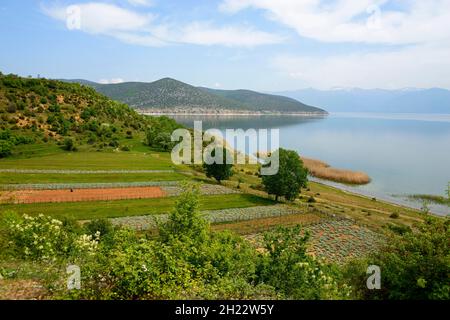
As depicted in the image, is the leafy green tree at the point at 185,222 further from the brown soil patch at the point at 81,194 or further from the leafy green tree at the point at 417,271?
the brown soil patch at the point at 81,194

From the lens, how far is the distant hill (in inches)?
3497

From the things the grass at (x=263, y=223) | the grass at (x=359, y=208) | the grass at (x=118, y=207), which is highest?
the grass at (x=118, y=207)

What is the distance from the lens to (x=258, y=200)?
191ft

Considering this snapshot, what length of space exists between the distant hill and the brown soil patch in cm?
3253

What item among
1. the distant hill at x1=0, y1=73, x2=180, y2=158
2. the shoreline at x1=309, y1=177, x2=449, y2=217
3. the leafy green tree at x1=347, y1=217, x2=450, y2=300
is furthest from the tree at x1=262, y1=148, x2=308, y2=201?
the distant hill at x1=0, y1=73, x2=180, y2=158

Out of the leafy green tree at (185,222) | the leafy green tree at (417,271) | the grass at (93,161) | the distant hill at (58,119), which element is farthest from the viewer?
the distant hill at (58,119)

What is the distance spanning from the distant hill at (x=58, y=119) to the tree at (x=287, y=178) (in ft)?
171

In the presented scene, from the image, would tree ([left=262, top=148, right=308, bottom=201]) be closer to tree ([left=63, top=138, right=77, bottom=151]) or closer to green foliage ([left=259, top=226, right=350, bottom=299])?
green foliage ([left=259, top=226, right=350, bottom=299])

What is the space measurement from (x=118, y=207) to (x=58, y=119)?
6248 centimetres

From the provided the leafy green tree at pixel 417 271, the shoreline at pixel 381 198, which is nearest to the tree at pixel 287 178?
the shoreline at pixel 381 198

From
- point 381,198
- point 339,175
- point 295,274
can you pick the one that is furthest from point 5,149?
point 381,198

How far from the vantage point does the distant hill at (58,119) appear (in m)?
88.8
